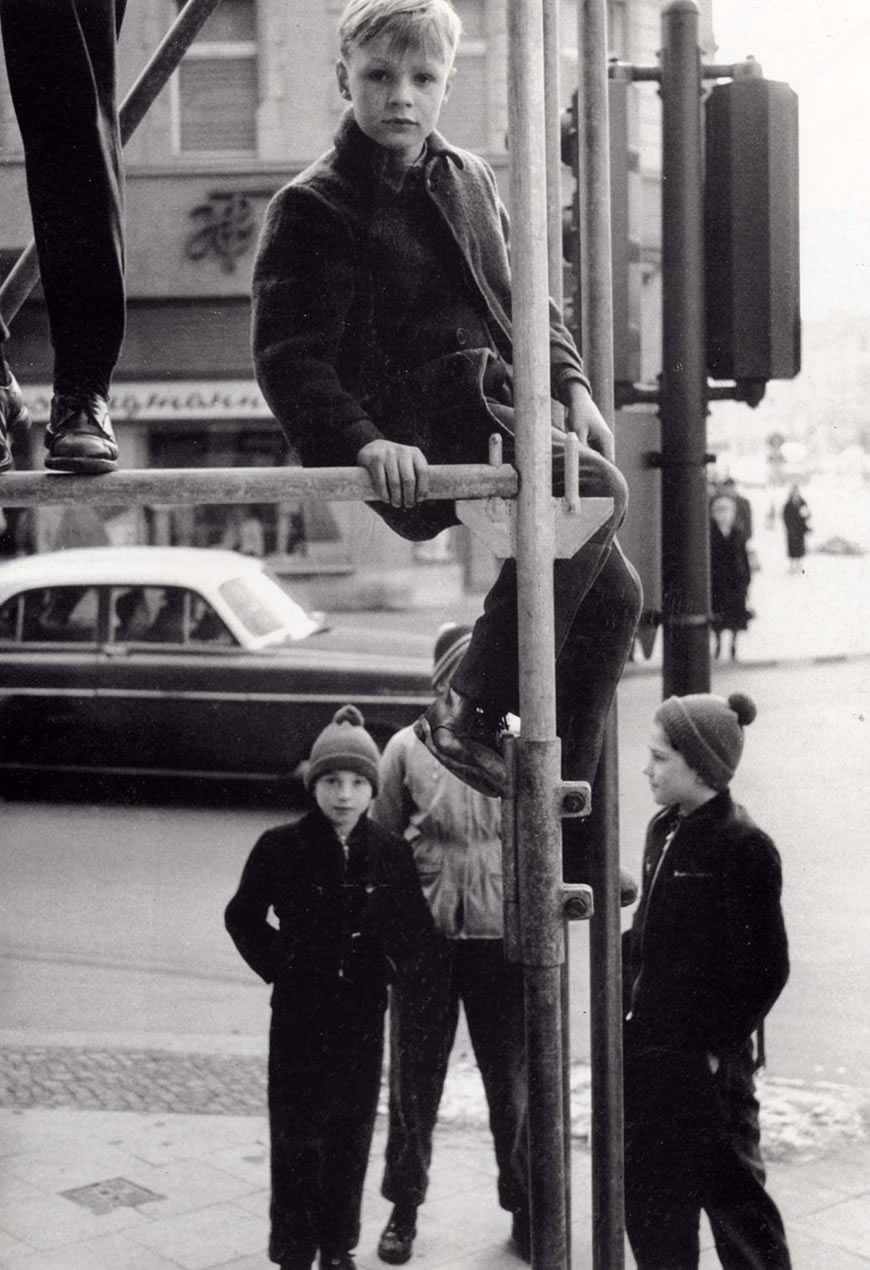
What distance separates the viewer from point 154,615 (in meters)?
A: 10.6

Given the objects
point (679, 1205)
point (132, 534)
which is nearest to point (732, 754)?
point (679, 1205)

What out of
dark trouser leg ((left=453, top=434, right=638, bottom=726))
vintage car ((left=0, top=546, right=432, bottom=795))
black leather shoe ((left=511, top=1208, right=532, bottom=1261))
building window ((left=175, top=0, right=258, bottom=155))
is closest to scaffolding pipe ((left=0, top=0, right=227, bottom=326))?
dark trouser leg ((left=453, top=434, right=638, bottom=726))

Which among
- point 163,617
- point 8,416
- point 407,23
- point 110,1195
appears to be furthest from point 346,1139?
point 163,617

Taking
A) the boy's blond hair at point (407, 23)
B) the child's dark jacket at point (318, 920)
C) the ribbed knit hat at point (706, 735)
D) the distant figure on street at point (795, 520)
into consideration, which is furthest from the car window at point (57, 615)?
the distant figure on street at point (795, 520)

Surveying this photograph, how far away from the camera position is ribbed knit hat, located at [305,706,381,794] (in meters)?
4.86

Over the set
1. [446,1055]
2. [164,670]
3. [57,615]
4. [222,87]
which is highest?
[222,87]

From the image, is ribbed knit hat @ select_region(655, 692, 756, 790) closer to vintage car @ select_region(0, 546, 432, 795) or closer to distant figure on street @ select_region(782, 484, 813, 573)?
vintage car @ select_region(0, 546, 432, 795)

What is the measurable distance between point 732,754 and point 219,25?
576 inches

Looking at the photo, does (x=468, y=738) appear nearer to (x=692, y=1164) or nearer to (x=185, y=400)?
(x=692, y=1164)

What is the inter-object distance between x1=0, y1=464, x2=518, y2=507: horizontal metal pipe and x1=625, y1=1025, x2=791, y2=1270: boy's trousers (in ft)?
6.97

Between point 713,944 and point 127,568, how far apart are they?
714 cm

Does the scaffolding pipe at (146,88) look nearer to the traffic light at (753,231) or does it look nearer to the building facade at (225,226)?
the traffic light at (753,231)

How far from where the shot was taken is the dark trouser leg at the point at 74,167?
8.04ft

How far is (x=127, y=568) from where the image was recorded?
423 inches
